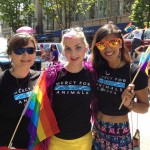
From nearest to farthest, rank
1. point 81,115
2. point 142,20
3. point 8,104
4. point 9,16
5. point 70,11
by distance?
point 8,104
point 81,115
point 142,20
point 70,11
point 9,16

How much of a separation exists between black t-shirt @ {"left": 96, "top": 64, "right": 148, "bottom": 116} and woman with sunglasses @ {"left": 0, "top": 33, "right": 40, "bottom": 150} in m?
0.59

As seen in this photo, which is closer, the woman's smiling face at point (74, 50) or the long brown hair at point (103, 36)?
the woman's smiling face at point (74, 50)

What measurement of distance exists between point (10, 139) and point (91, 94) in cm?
78

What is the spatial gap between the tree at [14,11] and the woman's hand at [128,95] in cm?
3637

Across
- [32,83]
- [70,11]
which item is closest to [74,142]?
[32,83]

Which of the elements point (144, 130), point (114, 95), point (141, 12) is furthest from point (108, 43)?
point (141, 12)

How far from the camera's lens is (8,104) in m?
2.68

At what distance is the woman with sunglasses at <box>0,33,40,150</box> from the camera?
2684 millimetres

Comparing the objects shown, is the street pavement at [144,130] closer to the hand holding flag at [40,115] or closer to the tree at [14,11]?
the hand holding flag at [40,115]

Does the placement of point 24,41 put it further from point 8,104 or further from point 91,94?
point 91,94

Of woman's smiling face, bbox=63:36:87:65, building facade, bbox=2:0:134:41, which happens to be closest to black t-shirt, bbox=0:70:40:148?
woman's smiling face, bbox=63:36:87:65

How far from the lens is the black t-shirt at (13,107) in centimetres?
268

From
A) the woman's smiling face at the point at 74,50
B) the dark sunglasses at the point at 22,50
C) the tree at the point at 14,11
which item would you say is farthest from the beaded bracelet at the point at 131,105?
the tree at the point at 14,11

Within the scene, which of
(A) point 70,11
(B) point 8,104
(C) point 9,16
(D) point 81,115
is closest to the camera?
(B) point 8,104
